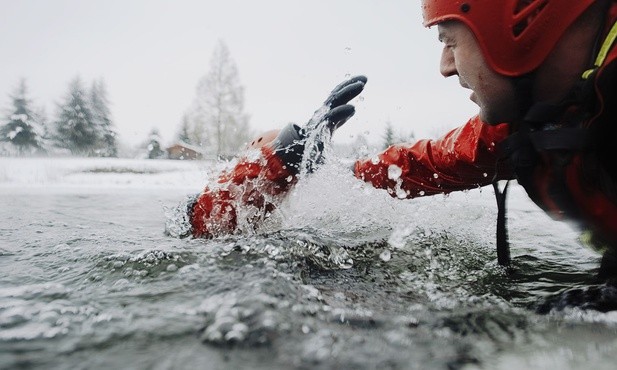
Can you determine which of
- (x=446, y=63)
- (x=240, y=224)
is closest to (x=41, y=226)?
(x=240, y=224)

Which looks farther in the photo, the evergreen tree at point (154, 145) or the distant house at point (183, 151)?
the distant house at point (183, 151)

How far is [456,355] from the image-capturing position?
35.0 inches

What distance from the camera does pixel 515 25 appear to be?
1.59 metres

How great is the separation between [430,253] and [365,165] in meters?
1.05

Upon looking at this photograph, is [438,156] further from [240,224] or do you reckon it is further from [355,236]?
[240,224]

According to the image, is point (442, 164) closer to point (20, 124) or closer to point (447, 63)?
point (447, 63)

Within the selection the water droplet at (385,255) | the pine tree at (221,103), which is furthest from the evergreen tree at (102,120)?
the water droplet at (385,255)

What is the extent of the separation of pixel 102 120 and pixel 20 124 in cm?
691

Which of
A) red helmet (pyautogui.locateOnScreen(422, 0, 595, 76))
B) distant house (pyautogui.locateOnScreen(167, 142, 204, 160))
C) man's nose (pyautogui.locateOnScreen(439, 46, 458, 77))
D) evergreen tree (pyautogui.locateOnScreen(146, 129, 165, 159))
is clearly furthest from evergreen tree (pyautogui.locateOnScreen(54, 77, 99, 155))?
red helmet (pyautogui.locateOnScreen(422, 0, 595, 76))

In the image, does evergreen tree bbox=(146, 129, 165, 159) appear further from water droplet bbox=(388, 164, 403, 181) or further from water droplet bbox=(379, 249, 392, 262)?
water droplet bbox=(379, 249, 392, 262)

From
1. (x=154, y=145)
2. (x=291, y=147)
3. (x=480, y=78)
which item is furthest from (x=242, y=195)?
(x=154, y=145)

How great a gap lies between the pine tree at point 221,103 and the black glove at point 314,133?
28364 mm

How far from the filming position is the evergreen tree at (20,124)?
3506cm

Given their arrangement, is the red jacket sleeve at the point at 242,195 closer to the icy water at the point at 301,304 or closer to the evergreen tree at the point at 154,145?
the icy water at the point at 301,304
